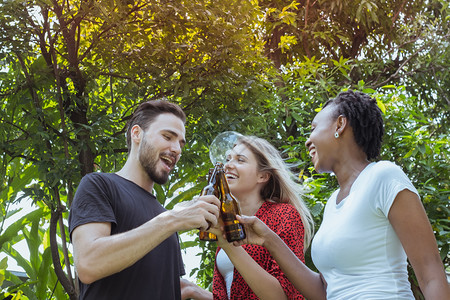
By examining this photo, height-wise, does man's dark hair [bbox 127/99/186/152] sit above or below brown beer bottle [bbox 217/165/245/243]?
above

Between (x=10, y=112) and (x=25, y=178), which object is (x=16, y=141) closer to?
(x=10, y=112)

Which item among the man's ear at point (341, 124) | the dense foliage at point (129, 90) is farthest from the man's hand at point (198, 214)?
the dense foliage at point (129, 90)

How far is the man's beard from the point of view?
174 centimetres

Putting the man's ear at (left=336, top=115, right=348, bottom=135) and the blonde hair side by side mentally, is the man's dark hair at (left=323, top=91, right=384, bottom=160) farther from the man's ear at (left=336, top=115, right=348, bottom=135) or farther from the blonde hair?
the blonde hair

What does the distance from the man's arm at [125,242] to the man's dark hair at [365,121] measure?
50cm

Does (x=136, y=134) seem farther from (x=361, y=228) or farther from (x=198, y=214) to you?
(x=361, y=228)

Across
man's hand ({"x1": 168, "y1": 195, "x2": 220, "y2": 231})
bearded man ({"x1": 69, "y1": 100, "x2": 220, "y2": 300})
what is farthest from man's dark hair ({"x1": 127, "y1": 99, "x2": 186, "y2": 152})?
man's hand ({"x1": 168, "y1": 195, "x2": 220, "y2": 231})

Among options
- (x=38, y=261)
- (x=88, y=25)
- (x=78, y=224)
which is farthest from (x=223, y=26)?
(x=38, y=261)

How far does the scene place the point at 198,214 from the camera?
4.57 ft

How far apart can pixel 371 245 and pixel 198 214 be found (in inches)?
18.1

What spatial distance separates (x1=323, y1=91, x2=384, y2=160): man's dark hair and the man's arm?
1.66ft

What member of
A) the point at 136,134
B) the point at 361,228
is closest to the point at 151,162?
the point at 136,134

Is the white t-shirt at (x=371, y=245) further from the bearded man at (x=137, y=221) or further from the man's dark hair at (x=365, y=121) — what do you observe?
the bearded man at (x=137, y=221)

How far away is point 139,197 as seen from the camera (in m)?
1.66
